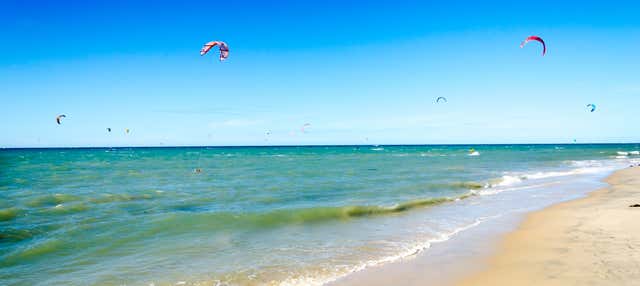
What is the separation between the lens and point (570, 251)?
8695 mm

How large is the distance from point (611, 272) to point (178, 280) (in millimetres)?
7419

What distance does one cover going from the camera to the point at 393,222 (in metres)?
13.1

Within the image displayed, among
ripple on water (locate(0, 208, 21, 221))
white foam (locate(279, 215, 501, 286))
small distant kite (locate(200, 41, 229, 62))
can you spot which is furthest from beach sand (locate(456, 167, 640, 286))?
ripple on water (locate(0, 208, 21, 221))

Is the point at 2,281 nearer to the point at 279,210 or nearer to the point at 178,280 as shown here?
the point at 178,280

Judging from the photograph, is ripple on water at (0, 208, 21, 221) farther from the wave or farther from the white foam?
the white foam

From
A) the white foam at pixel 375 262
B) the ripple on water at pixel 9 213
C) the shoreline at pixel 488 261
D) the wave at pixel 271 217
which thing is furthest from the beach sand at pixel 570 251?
the ripple on water at pixel 9 213

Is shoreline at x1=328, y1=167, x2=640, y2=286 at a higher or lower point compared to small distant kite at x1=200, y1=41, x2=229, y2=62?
lower

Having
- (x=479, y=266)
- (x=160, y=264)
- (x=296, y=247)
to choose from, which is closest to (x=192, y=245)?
(x=160, y=264)

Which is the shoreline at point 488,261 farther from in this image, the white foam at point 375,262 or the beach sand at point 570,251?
the white foam at point 375,262

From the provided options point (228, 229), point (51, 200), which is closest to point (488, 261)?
point (228, 229)

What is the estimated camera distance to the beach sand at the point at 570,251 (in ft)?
23.2

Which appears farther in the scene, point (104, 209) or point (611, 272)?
point (104, 209)

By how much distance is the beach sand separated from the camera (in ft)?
23.2

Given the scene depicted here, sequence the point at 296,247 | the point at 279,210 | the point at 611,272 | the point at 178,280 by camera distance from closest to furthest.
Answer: the point at 611,272 < the point at 178,280 < the point at 296,247 < the point at 279,210
